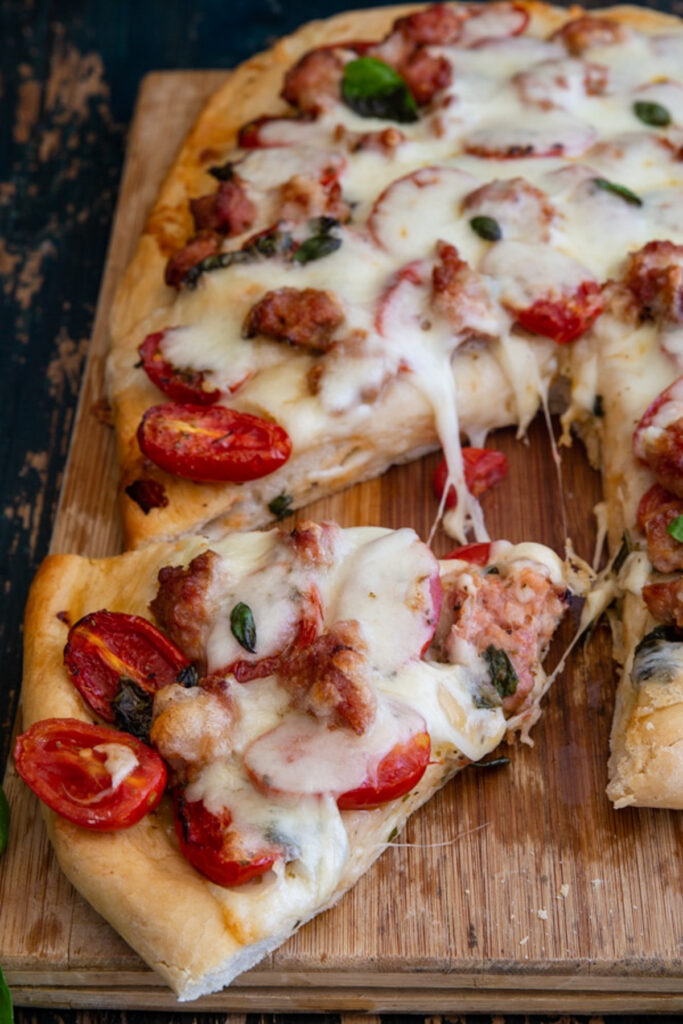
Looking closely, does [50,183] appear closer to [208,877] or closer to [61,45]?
[61,45]

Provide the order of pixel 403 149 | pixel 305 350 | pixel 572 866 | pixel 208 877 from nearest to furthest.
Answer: pixel 208 877 < pixel 572 866 < pixel 305 350 < pixel 403 149

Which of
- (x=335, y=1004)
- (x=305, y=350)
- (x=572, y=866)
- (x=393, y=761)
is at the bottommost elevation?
(x=335, y=1004)

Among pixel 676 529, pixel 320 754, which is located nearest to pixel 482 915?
pixel 320 754

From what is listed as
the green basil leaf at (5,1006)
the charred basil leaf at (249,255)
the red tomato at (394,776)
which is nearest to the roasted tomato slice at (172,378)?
the charred basil leaf at (249,255)

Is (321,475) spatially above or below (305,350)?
below

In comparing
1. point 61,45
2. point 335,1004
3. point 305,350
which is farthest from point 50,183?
point 335,1004

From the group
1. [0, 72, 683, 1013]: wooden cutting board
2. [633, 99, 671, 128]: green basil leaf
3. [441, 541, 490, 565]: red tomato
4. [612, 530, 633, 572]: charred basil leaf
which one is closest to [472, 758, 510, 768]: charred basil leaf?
[0, 72, 683, 1013]: wooden cutting board

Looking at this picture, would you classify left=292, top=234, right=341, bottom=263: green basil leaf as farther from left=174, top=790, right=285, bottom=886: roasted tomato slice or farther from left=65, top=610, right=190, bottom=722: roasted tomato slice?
left=174, top=790, right=285, bottom=886: roasted tomato slice
